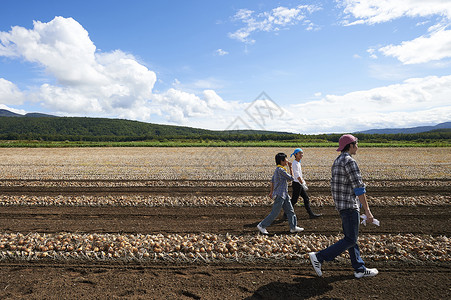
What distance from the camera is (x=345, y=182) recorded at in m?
4.14

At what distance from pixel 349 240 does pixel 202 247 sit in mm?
2896

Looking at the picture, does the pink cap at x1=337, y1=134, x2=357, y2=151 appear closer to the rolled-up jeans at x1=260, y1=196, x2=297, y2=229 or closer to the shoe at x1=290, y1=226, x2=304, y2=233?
the rolled-up jeans at x1=260, y1=196, x2=297, y2=229

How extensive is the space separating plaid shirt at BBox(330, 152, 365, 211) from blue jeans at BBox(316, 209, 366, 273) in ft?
0.47

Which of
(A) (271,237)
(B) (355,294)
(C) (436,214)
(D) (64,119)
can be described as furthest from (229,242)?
(D) (64,119)

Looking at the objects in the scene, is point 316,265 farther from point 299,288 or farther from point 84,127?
point 84,127

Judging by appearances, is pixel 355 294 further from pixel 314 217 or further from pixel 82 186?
pixel 82 186

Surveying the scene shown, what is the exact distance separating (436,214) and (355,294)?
6.30 m

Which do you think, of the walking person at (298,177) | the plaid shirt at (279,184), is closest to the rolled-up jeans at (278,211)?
the plaid shirt at (279,184)

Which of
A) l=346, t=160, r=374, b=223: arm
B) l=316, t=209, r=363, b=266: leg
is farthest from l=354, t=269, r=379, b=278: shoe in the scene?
l=346, t=160, r=374, b=223: arm

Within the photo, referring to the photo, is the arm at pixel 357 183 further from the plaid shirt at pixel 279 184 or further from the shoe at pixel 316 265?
the plaid shirt at pixel 279 184

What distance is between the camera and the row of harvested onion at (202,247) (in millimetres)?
5199

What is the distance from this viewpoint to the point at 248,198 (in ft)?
34.3

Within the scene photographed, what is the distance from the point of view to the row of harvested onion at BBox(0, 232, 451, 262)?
5.20 m

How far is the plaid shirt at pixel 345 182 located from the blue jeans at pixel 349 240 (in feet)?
0.47
